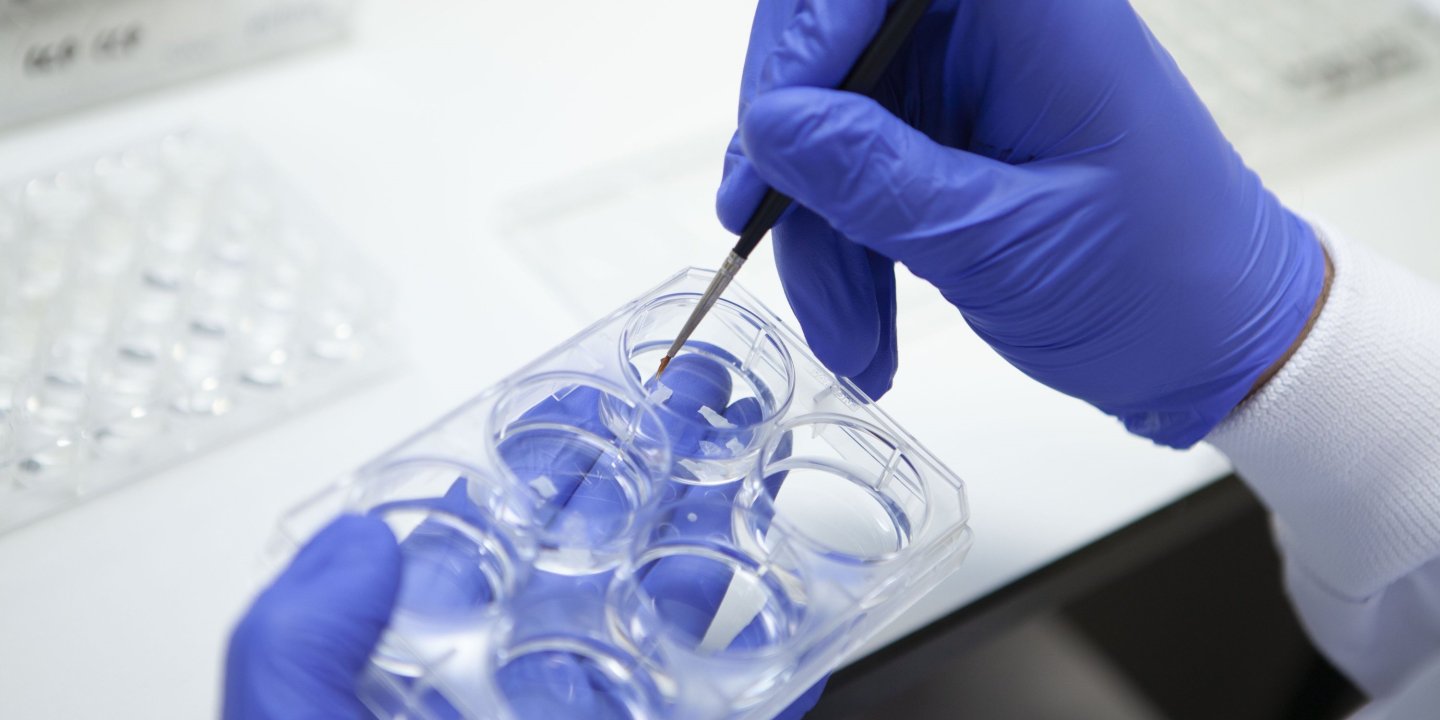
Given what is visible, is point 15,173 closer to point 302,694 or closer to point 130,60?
point 130,60

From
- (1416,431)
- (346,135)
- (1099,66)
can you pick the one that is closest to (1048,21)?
(1099,66)

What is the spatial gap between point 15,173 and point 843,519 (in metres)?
0.92

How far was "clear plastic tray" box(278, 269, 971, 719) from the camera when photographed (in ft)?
2.19

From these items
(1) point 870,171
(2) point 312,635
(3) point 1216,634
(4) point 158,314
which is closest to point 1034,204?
(1) point 870,171

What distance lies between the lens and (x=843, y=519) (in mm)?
780

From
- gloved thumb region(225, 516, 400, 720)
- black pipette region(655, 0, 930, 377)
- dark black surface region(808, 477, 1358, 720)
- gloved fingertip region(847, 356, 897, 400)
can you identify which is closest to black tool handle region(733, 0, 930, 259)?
black pipette region(655, 0, 930, 377)

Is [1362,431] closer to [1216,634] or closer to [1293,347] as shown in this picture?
[1293,347]

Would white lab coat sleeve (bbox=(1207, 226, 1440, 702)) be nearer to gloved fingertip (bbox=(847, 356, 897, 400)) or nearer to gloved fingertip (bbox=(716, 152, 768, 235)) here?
gloved fingertip (bbox=(847, 356, 897, 400))

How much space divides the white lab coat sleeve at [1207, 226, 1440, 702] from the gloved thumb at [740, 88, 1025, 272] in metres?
0.33

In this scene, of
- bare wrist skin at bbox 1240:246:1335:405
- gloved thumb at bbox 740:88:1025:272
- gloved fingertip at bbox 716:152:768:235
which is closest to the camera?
gloved thumb at bbox 740:88:1025:272

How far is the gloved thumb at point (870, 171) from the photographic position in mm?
717

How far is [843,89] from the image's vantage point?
784 mm

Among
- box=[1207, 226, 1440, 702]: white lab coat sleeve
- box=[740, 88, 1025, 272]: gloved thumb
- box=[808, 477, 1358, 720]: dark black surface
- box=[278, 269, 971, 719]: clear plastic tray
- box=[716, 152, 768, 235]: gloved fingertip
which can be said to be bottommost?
box=[808, 477, 1358, 720]: dark black surface

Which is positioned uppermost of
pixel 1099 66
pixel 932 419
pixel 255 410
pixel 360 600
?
pixel 1099 66
